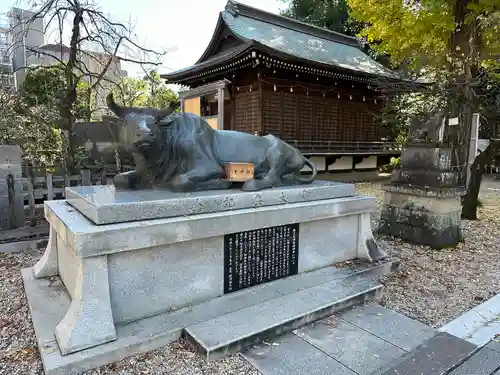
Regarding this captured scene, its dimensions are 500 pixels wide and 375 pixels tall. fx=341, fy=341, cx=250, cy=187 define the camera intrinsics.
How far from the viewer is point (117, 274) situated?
2.59 metres

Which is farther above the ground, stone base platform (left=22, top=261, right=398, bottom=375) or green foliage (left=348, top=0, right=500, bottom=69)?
green foliage (left=348, top=0, right=500, bottom=69)

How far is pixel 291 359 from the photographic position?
2459 millimetres

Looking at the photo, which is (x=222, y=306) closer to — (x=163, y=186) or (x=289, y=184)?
(x=163, y=186)

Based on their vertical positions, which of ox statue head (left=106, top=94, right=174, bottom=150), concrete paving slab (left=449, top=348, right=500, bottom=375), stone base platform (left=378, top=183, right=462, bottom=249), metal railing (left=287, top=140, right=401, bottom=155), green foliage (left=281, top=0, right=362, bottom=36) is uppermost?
green foliage (left=281, top=0, right=362, bottom=36)

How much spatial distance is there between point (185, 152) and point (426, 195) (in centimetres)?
393

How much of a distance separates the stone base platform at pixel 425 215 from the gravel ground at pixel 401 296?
197 mm

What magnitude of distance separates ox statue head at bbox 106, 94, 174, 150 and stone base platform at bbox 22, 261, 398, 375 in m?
1.46

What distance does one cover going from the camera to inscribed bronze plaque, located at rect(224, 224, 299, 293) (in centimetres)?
314

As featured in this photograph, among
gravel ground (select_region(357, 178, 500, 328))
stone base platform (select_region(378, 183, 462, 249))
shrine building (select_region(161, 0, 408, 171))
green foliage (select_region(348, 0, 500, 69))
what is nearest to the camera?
gravel ground (select_region(357, 178, 500, 328))

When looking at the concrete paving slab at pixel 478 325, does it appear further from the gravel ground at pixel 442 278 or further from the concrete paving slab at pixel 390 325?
the concrete paving slab at pixel 390 325

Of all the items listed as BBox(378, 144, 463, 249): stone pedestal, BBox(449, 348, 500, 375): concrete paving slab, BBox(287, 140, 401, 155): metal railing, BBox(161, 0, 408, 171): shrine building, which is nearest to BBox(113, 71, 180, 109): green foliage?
BBox(161, 0, 408, 171): shrine building

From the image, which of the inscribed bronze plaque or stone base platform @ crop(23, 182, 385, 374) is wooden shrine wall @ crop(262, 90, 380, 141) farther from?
the inscribed bronze plaque

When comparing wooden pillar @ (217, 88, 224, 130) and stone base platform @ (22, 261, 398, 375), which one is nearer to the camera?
stone base platform @ (22, 261, 398, 375)

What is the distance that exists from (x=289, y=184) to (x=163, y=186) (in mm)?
1437
